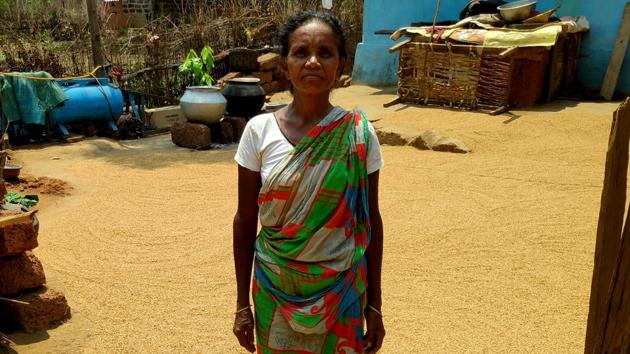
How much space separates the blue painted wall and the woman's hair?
356 inches

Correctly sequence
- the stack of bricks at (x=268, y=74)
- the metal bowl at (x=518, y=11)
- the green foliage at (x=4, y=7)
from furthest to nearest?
the green foliage at (x=4, y=7), the stack of bricks at (x=268, y=74), the metal bowl at (x=518, y=11)

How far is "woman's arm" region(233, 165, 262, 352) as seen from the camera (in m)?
1.51

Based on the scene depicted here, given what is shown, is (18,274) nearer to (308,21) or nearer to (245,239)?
(245,239)

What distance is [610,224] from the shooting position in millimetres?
1502

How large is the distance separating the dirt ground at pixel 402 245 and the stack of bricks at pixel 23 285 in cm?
11

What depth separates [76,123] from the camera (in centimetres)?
812

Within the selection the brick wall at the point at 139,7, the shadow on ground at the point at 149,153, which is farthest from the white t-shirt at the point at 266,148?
the brick wall at the point at 139,7

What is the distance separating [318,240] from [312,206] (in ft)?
0.30

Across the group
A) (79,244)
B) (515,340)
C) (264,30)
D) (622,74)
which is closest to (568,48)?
(622,74)

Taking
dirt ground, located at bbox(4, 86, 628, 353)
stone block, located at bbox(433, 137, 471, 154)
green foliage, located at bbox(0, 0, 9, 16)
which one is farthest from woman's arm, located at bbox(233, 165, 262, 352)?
green foliage, located at bbox(0, 0, 9, 16)

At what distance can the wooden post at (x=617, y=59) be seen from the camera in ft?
28.1

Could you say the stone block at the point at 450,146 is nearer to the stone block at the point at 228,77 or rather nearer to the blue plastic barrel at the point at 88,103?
the blue plastic barrel at the point at 88,103

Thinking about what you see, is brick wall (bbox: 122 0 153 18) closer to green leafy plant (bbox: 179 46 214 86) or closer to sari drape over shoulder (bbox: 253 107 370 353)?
green leafy plant (bbox: 179 46 214 86)

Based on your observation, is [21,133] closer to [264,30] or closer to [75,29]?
[75,29]
